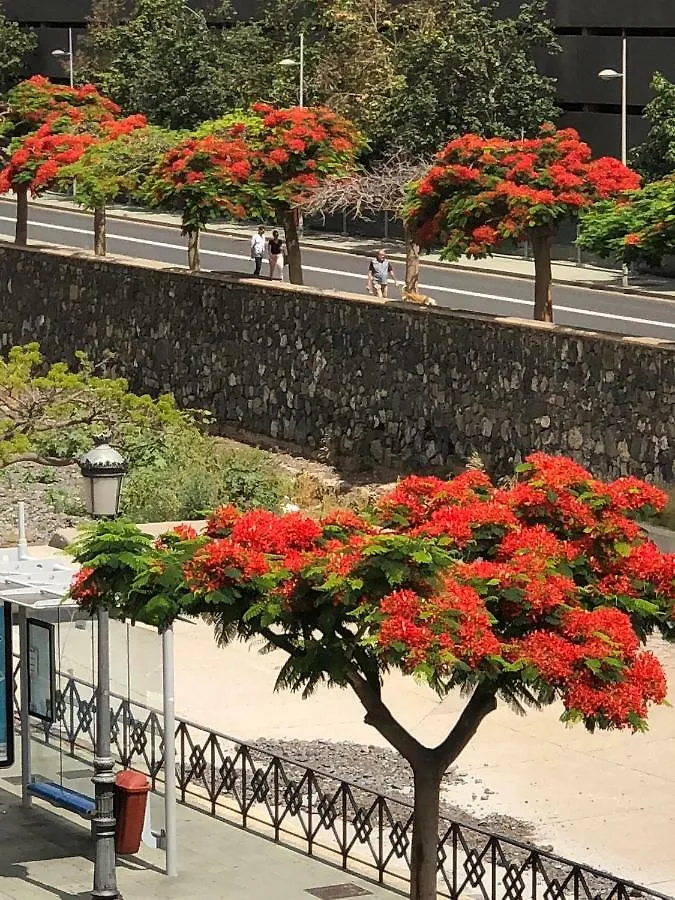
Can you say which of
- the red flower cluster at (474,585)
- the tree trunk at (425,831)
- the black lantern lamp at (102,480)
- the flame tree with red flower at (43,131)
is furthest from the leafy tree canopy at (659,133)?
the tree trunk at (425,831)

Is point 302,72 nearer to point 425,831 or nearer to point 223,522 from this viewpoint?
point 223,522

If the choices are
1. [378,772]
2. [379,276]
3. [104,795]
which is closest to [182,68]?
[379,276]

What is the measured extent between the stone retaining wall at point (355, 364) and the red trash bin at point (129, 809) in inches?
524

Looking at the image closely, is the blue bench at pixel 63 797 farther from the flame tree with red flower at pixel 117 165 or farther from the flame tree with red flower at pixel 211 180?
the flame tree with red flower at pixel 117 165

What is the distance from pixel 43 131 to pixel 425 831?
3355 cm

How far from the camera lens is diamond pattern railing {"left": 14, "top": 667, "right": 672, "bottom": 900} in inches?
618

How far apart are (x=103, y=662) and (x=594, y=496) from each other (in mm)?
3477

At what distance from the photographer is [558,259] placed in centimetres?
5256

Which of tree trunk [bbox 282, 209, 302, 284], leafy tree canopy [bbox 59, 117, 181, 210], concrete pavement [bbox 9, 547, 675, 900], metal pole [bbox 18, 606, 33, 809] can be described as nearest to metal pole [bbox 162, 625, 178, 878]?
concrete pavement [bbox 9, 547, 675, 900]

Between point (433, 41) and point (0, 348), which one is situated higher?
point (433, 41)

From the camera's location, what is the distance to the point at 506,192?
31766 millimetres

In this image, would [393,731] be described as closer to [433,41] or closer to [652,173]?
[652,173]

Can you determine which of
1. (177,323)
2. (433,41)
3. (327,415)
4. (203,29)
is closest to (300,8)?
(203,29)

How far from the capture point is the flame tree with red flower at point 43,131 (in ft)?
144
